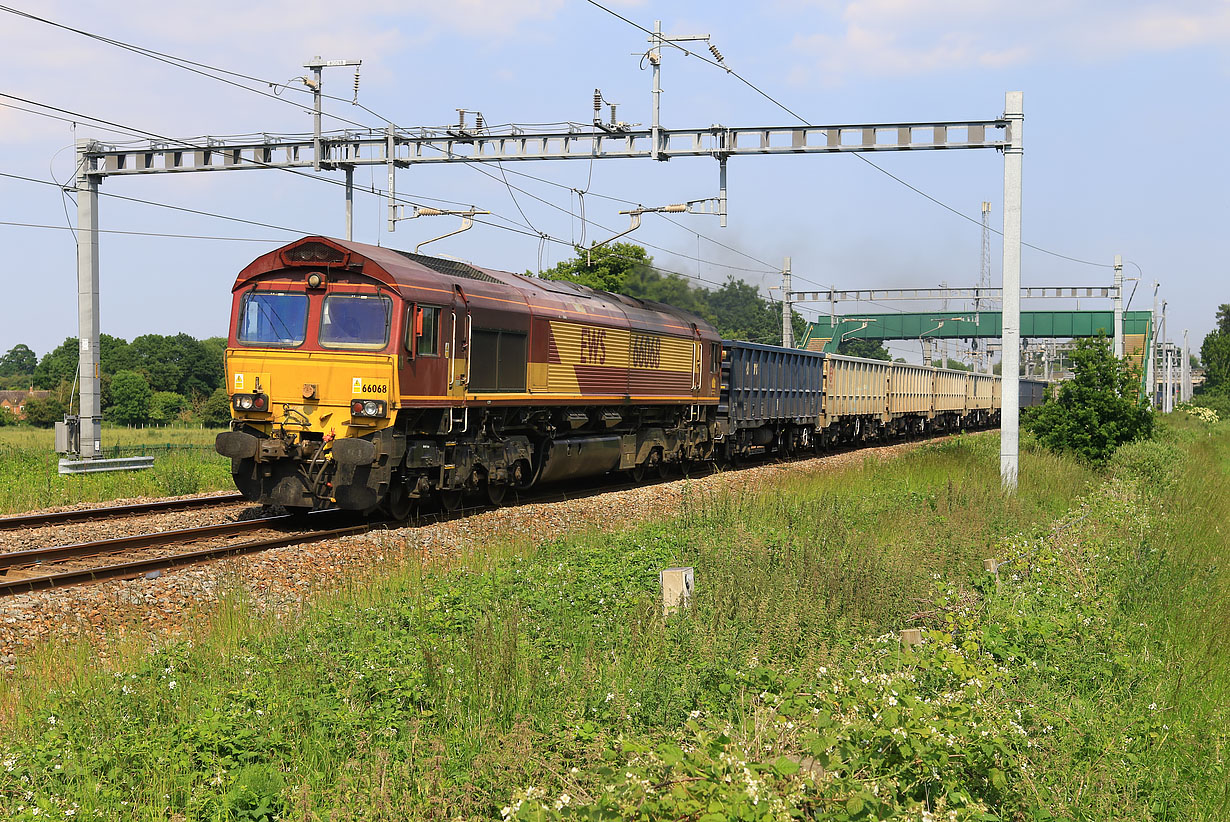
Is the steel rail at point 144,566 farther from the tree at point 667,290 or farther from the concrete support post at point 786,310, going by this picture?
the concrete support post at point 786,310

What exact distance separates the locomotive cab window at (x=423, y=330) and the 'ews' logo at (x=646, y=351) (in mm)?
6910

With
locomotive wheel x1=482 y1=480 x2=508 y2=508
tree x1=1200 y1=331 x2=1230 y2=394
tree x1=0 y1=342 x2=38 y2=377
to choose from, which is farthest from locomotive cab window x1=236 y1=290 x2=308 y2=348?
tree x1=0 y1=342 x2=38 y2=377

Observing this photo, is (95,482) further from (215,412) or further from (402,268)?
(215,412)

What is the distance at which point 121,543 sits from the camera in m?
12.0

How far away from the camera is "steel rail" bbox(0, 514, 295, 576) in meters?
11.1

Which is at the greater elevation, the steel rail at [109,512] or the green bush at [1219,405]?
the green bush at [1219,405]

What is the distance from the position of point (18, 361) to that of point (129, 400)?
280 ft

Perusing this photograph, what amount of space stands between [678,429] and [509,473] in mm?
6894

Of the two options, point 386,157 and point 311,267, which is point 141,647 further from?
point 386,157

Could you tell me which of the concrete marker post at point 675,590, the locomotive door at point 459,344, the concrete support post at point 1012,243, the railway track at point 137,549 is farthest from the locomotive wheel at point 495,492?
the concrete support post at point 1012,243

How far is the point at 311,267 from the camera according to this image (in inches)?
551

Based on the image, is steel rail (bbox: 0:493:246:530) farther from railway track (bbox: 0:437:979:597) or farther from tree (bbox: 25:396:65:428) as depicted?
tree (bbox: 25:396:65:428)

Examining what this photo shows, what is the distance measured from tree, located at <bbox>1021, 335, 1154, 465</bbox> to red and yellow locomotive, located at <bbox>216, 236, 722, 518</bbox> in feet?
44.2

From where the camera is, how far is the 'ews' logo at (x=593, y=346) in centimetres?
1842
